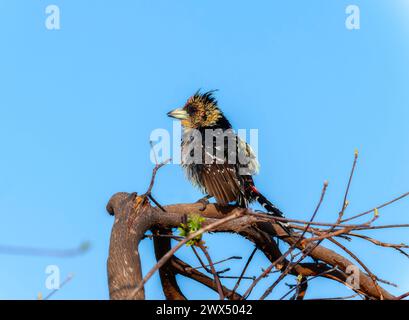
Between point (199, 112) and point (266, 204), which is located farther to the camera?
point (199, 112)

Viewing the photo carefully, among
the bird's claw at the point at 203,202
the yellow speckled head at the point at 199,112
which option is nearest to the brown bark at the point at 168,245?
the bird's claw at the point at 203,202

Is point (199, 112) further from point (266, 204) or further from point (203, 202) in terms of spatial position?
point (266, 204)

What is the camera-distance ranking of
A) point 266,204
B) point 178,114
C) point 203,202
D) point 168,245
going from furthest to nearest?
point 178,114 → point 203,202 → point 266,204 → point 168,245

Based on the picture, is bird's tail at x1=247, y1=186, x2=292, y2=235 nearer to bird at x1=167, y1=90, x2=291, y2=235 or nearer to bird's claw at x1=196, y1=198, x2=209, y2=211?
bird at x1=167, y1=90, x2=291, y2=235

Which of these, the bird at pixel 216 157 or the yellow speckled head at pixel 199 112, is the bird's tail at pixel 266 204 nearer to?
the bird at pixel 216 157

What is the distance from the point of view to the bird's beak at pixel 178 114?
6.31 m

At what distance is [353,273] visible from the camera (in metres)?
5.06

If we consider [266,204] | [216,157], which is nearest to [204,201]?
[216,157]

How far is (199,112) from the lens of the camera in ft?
20.8

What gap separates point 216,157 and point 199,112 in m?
0.71
